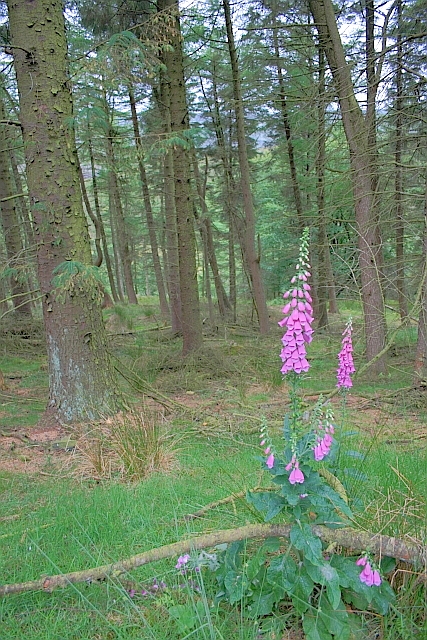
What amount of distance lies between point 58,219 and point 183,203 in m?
4.29

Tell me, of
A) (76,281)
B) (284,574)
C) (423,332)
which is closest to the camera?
(284,574)

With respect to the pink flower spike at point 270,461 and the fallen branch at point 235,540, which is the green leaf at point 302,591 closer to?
the fallen branch at point 235,540

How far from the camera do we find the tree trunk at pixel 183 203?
344 inches

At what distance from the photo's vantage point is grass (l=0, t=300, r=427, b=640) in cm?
194

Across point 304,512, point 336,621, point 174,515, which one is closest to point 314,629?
point 336,621

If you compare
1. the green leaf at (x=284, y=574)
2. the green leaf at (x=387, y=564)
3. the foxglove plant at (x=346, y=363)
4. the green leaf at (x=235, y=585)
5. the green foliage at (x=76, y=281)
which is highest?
the green foliage at (x=76, y=281)

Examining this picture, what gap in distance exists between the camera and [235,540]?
213cm

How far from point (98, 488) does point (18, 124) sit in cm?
373

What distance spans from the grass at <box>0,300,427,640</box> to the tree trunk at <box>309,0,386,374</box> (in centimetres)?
136

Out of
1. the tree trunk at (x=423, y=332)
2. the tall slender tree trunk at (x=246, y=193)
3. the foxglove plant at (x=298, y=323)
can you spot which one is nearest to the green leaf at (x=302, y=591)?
the foxglove plant at (x=298, y=323)

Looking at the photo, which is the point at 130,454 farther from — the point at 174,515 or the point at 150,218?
the point at 150,218

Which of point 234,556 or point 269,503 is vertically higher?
point 269,503

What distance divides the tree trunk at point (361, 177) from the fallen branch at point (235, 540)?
5.78 metres

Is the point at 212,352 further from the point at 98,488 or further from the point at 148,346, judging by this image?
the point at 98,488
